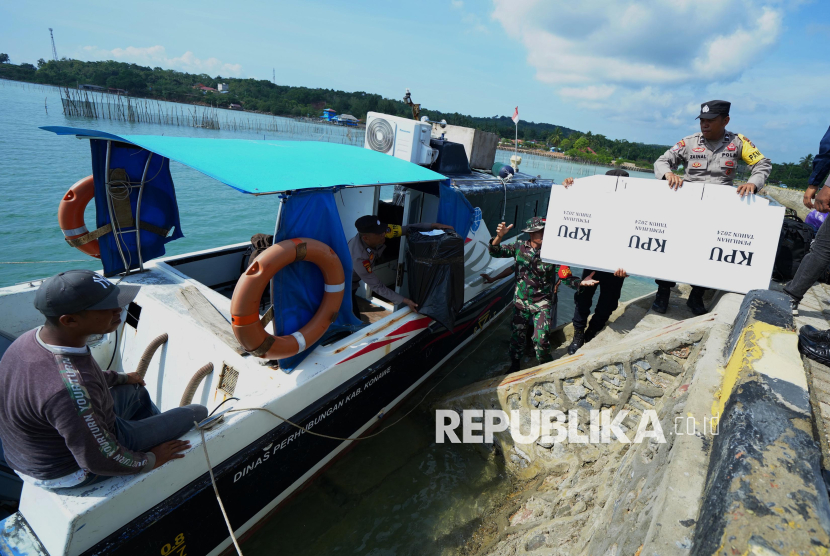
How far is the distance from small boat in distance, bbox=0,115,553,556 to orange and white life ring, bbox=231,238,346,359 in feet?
0.38

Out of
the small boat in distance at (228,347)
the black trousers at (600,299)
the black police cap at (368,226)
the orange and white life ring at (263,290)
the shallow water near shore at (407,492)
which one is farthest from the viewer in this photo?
the black trousers at (600,299)

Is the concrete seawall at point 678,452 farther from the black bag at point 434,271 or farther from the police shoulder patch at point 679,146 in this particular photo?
the police shoulder patch at point 679,146

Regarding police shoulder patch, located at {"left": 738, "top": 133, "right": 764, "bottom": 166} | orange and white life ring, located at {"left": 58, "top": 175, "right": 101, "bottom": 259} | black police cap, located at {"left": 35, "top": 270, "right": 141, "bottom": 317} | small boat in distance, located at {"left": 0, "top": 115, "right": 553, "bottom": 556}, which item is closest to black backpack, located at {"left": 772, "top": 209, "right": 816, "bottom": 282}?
police shoulder patch, located at {"left": 738, "top": 133, "right": 764, "bottom": 166}

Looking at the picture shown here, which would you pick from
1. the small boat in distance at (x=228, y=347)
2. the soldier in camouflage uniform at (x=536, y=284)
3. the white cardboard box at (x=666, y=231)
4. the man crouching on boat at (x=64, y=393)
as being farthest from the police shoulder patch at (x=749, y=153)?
the man crouching on boat at (x=64, y=393)

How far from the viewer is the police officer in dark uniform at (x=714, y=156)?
3.93 metres

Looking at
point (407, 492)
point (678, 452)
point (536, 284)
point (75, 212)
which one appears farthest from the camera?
point (536, 284)

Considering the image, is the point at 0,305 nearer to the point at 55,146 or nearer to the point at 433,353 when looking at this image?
the point at 433,353

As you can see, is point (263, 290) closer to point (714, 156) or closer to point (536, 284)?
point (536, 284)

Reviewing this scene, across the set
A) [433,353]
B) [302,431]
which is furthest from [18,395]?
[433,353]

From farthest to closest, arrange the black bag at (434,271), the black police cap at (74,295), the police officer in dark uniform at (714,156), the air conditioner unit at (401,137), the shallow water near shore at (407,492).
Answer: the air conditioner unit at (401,137) < the black bag at (434,271) < the police officer in dark uniform at (714,156) < the shallow water near shore at (407,492) < the black police cap at (74,295)

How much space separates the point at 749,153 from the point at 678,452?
352 centimetres

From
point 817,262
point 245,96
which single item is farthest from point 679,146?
point 245,96

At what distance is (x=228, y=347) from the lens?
10.9 ft

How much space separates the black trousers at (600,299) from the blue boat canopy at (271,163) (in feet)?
7.63
